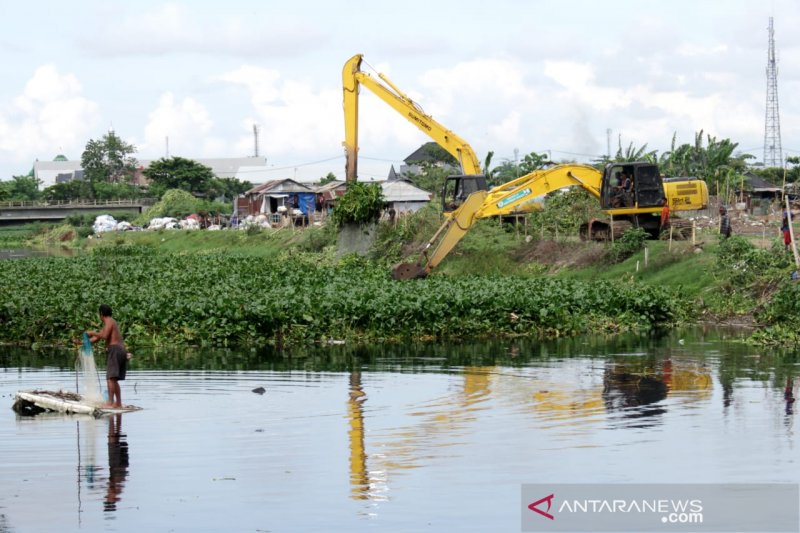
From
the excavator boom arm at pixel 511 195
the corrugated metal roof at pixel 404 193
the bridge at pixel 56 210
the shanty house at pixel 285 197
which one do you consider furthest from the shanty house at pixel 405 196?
the bridge at pixel 56 210

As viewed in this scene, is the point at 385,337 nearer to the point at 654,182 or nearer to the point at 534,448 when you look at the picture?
the point at 534,448

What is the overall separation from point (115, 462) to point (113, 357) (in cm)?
352

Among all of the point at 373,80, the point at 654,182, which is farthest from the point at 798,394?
the point at 373,80

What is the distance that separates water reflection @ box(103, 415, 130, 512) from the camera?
1176 centimetres

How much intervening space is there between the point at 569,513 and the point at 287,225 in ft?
186

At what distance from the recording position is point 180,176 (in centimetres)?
11738

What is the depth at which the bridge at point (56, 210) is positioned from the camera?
10594 cm

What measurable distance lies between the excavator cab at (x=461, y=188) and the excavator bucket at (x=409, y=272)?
5115mm

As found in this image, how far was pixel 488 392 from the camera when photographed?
18469 millimetres

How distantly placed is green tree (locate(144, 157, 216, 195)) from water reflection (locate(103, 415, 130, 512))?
339 feet

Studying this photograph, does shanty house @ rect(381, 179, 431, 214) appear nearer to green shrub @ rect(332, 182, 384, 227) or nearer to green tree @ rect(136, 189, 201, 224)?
green shrub @ rect(332, 182, 384, 227)

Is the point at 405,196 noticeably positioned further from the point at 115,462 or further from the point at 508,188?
the point at 115,462

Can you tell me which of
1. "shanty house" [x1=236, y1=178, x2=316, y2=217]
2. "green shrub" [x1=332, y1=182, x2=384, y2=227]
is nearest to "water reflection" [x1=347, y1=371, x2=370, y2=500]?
"green shrub" [x1=332, y1=182, x2=384, y2=227]
